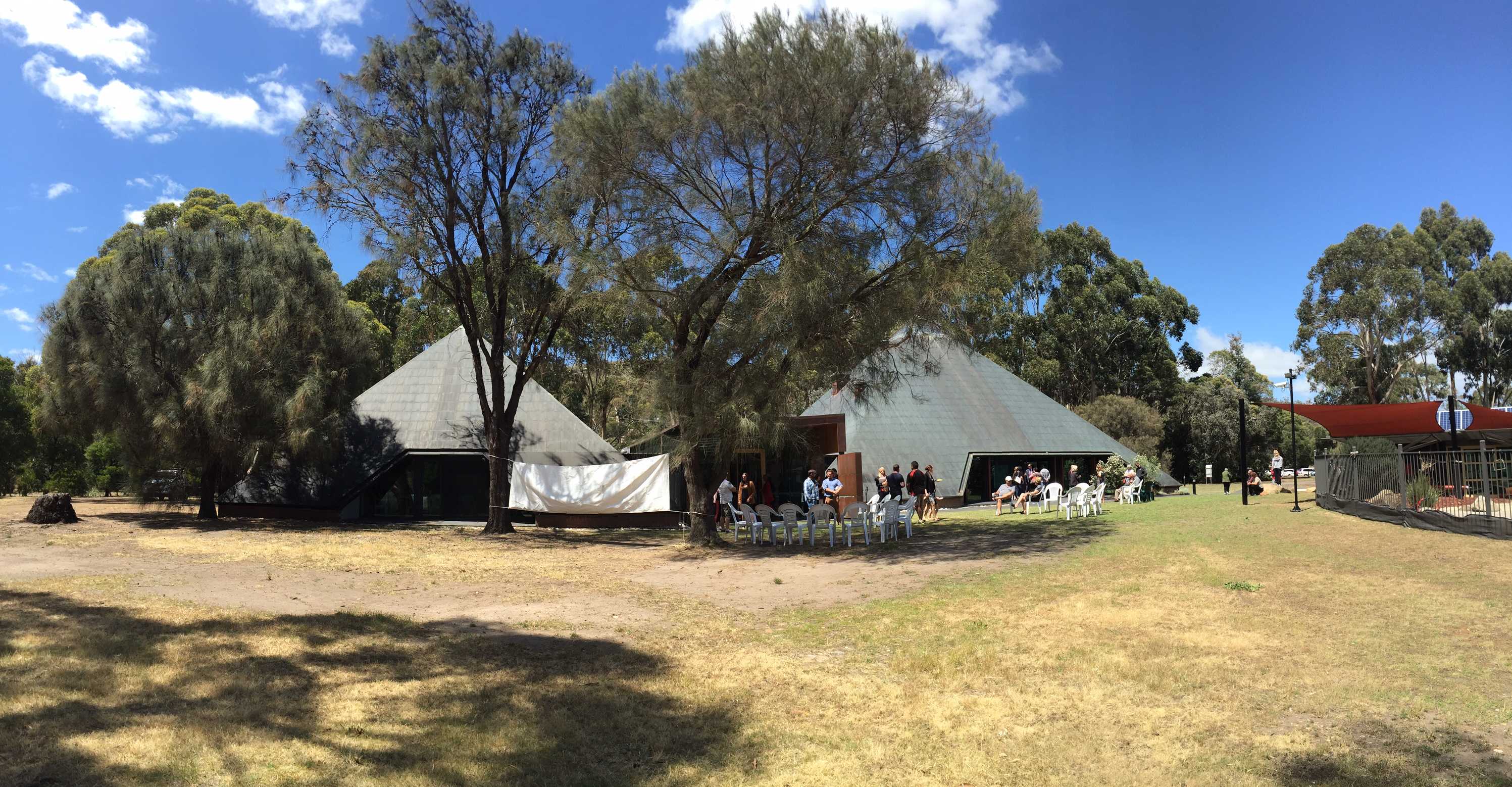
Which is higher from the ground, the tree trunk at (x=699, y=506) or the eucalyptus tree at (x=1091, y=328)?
the eucalyptus tree at (x=1091, y=328)

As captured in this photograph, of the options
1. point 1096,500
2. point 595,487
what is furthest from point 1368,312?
point 595,487

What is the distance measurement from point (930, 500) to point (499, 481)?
33.6ft

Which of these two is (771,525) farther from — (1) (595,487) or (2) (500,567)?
(1) (595,487)

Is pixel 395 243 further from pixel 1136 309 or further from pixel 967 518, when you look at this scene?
pixel 1136 309

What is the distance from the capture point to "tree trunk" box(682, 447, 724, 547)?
1689 cm

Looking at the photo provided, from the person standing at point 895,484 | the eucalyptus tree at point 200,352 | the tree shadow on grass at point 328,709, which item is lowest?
the tree shadow on grass at point 328,709

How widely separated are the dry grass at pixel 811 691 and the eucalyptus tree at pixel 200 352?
1180 centimetres

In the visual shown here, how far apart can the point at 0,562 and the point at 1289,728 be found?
1461 centimetres

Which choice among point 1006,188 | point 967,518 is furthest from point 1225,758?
point 967,518

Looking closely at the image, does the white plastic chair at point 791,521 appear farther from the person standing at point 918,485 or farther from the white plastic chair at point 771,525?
the person standing at point 918,485

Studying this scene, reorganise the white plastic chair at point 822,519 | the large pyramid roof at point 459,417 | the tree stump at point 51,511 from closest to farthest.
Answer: the white plastic chair at point 822,519 → the tree stump at point 51,511 → the large pyramid roof at point 459,417

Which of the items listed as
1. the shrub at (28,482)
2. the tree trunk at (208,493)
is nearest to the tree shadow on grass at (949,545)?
the tree trunk at (208,493)

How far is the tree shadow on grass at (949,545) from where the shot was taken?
14094 millimetres

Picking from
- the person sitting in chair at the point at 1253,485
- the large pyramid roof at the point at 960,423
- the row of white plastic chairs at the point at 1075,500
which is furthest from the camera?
the large pyramid roof at the point at 960,423
